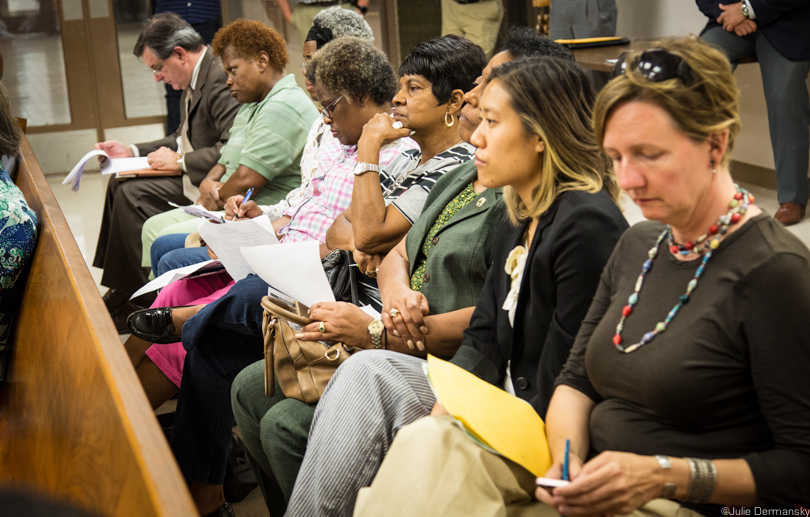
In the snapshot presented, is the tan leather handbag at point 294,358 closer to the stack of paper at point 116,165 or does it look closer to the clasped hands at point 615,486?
the clasped hands at point 615,486

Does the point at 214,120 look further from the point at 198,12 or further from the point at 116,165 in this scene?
the point at 198,12

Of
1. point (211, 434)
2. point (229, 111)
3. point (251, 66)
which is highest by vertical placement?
point (251, 66)

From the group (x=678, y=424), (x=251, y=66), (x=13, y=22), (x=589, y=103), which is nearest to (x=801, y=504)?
(x=678, y=424)

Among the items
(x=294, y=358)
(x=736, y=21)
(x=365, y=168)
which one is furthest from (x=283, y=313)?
(x=736, y=21)

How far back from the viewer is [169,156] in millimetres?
4047

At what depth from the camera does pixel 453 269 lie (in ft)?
6.24

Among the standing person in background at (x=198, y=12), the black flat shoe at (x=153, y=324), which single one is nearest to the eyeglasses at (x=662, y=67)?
the black flat shoe at (x=153, y=324)

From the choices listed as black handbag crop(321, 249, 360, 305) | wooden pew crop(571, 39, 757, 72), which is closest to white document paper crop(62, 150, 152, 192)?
black handbag crop(321, 249, 360, 305)

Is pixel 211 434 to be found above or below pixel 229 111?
below

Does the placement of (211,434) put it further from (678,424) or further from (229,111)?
(229,111)

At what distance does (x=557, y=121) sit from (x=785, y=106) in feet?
10.2

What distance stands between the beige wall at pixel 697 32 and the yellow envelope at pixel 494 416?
11.7ft

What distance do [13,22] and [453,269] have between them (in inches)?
274

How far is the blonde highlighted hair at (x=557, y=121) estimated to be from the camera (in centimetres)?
157
